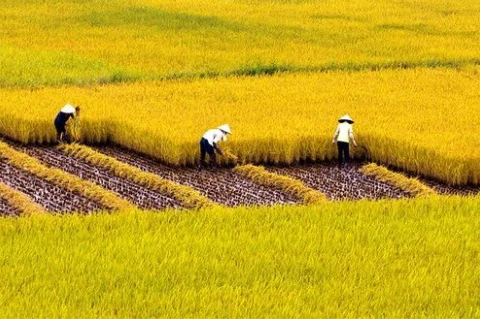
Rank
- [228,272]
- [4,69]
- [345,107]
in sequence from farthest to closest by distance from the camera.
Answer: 1. [4,69]
2. [345,107]
3. [228,272]

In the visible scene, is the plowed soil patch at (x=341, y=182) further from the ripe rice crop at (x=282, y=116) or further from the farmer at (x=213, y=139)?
the farmer at (x=213, y=139)

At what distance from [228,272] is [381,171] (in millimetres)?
4286

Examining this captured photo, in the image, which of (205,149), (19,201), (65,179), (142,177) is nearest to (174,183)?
(142,177)

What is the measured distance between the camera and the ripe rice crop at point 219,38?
1834 centimetres

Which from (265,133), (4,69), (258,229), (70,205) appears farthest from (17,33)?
(258,229)

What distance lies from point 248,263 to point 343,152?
14.7 feet

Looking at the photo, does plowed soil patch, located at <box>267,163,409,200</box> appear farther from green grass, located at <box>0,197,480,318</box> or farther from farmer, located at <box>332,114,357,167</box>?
green grass, located at <box>0,197,480,318</box>

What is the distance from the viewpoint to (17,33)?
876 inches

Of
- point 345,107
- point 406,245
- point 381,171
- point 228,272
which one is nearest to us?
point 228,272

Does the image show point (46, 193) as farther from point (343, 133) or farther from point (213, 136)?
point (343, 133)

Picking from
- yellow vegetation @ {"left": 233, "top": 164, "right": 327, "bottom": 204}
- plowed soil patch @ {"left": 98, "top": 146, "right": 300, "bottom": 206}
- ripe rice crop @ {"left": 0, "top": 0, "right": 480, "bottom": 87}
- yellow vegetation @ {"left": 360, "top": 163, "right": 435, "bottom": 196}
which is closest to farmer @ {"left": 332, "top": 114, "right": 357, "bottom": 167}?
yellow vegetation @ {"left": 360, "top": 163, "right": 435, "bottom": 196}

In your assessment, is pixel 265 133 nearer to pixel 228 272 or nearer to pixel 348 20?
pixel 228 272

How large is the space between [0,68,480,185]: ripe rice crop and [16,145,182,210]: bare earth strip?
0.63 m

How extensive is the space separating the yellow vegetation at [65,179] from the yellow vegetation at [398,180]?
99.9 inches
